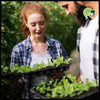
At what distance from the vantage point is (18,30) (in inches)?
65.2

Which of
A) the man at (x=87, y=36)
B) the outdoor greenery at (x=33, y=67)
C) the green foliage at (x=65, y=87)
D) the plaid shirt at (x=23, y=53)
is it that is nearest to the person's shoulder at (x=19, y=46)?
the plaid shirt at (x=23, y=53)

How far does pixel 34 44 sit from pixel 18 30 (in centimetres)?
22

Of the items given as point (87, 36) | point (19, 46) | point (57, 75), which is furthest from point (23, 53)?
point (87, 36)

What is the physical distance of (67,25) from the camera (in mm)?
1866

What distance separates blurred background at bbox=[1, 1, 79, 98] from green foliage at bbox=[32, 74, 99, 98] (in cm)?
11

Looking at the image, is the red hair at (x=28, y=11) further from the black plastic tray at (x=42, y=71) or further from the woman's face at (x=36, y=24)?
the black plastic tray at (x=42, y=71)

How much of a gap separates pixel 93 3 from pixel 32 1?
427mm

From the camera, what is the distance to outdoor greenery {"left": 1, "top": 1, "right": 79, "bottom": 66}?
1.56 metres

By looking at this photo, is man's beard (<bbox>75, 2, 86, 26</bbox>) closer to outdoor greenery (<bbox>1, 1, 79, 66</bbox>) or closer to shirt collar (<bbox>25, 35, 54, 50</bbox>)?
outdoor greenery (<bbox>1, 1, 79, 66</bbox>)

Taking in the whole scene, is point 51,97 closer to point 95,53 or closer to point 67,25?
point 95,53

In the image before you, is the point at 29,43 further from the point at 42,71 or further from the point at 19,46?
the point at 42,71

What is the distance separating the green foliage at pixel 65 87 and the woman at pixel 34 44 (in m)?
0.08

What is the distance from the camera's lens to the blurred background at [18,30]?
61.3 inches

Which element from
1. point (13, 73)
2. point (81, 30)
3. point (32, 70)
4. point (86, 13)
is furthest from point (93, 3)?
point (13, 73)
